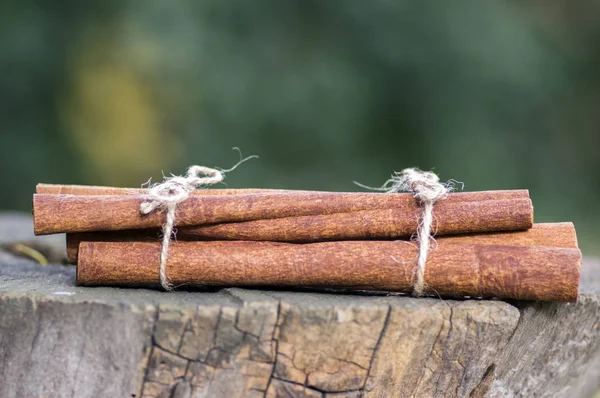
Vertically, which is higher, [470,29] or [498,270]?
[470,29]

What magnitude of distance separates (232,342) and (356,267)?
0.26 metres

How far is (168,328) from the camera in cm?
104

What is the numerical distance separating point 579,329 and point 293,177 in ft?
11.1

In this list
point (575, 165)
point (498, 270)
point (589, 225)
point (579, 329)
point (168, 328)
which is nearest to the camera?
point (168, 328)

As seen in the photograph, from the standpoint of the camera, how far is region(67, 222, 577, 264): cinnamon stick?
1255 mm

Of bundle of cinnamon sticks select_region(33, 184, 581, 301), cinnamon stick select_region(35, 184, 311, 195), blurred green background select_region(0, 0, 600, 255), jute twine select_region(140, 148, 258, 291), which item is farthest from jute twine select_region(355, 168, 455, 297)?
blurred green background select_region(0, 0, 600, 255)

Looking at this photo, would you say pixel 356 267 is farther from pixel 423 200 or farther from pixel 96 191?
pixel 96 191

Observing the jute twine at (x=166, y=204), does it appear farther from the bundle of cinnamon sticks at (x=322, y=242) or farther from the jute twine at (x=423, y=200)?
the jute twine at (x=423, y=200)

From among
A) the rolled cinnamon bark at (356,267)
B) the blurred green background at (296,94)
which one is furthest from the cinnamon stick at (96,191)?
the blurred green background at (296,94)

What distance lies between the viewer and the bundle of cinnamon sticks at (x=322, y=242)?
1180 millimetres

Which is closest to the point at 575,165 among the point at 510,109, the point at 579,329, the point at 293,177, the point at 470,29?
the point at 510,109

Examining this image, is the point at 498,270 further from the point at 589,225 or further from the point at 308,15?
the point at 308,15

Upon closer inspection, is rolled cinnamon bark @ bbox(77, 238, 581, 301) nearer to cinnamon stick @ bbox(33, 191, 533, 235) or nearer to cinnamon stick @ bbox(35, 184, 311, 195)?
cinnamon stick @ bbox(33, 191, 533, 235)

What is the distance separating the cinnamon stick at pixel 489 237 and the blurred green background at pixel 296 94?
312cm
